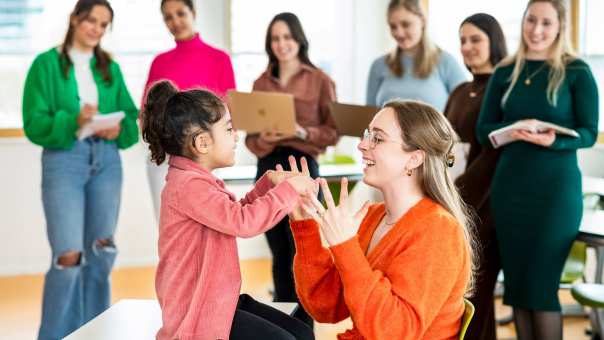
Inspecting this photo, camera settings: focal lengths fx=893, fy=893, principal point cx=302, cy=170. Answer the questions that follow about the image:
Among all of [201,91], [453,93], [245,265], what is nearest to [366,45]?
[245,265]

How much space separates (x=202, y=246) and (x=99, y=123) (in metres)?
1.75

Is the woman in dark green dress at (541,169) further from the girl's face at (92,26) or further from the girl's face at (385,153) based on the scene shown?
the girl's face at (92,26)

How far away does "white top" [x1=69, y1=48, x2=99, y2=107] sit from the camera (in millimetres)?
4016

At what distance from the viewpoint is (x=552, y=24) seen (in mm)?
3508

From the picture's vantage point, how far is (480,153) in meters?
3.81

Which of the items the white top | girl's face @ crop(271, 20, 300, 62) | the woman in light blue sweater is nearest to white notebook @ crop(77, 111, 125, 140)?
the white top

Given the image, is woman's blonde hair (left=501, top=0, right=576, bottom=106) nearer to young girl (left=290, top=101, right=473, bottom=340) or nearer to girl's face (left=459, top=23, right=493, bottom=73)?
girl's face (left=459, top=23, right=493, bottom=73)

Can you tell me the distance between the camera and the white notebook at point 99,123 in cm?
384

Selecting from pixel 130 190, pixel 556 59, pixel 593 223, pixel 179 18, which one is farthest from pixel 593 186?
pixel 130 190

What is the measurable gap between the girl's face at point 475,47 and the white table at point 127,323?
173 cm

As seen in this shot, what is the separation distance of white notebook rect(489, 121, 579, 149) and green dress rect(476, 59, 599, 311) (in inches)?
1.8

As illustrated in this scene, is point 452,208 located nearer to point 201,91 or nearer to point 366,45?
point 201,91

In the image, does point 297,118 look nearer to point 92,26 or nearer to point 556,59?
point 92,26

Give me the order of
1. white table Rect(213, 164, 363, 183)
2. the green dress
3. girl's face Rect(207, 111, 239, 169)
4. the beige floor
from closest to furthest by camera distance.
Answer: girl's face Rect(207, 111, 239, 169) < the green dress < the beige floor < white table Rect(213, 164, 363, 183)
